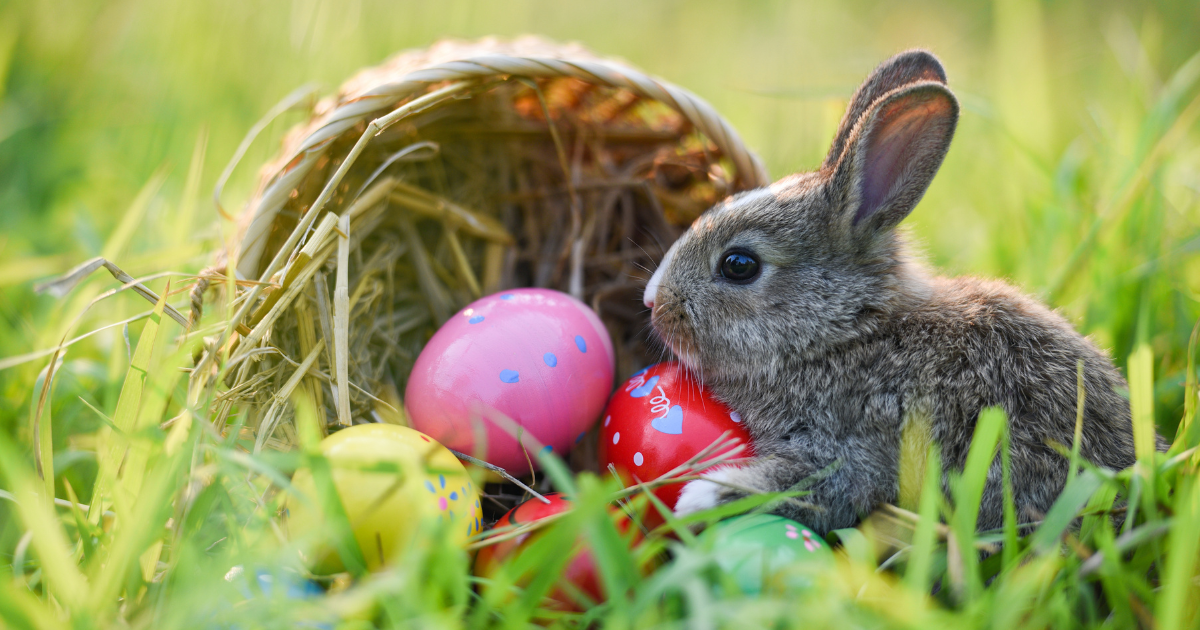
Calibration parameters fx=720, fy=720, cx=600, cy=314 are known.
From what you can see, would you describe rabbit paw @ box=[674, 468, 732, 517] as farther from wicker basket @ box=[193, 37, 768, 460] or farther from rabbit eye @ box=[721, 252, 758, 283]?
wicker basket @ box=[193, 37, 768, 460]

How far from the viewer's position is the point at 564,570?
6.11ft

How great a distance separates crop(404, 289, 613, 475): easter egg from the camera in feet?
7.50

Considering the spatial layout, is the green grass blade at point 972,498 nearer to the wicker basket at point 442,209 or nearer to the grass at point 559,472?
the grass at point 559,472

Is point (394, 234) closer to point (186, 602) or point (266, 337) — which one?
point (266, 337)

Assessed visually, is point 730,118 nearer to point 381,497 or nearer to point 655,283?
point 655,283

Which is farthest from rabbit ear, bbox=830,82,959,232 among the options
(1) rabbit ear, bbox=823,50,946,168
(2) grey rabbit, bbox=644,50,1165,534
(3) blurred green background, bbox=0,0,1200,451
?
(3) blurred green background, bbox=0,0,1200,451

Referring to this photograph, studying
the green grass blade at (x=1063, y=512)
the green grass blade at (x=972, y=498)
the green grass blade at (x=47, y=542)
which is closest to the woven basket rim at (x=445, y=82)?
the green grass blade at (x=47, y=542)

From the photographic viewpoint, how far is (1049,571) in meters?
1.58

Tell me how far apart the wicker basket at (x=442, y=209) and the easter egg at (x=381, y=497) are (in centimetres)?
32

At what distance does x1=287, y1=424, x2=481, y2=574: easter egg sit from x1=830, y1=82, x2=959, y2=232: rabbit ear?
1489mm

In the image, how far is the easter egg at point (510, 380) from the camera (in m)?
2.29

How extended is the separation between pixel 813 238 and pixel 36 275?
3.07 metres

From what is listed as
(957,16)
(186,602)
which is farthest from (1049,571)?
(957,16)

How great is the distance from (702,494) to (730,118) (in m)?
3.31
